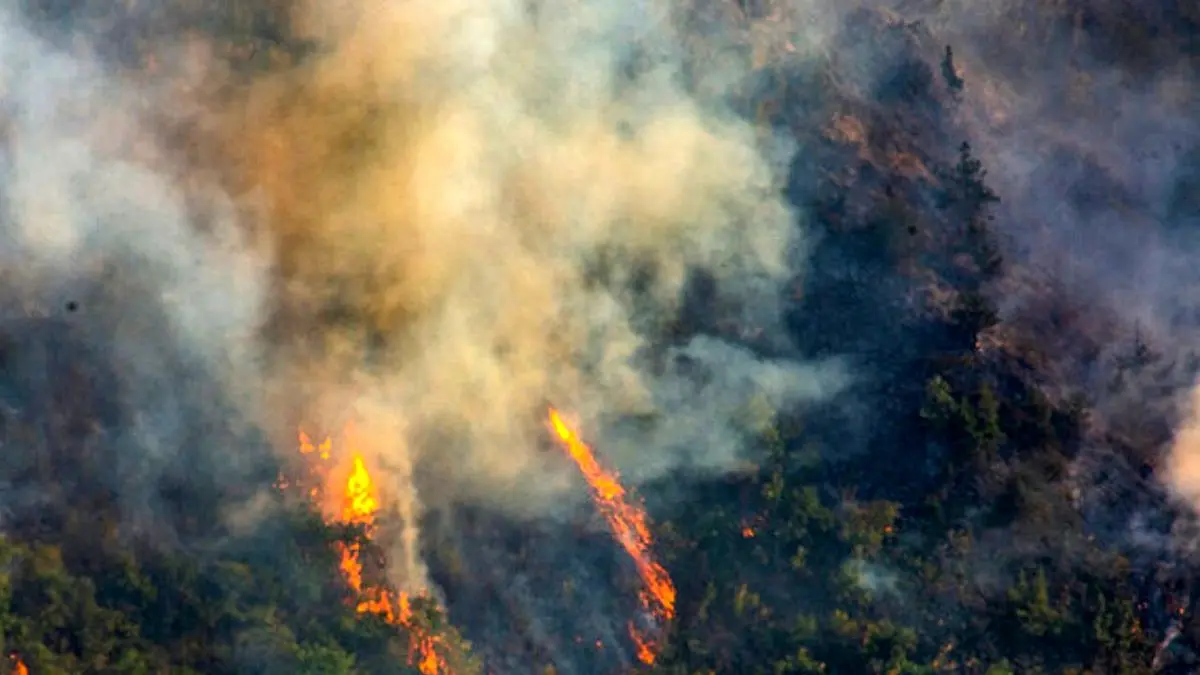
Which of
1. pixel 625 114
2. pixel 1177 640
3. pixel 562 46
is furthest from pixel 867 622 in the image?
pixel 562 46

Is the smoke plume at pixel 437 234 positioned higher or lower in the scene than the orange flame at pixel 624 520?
higher

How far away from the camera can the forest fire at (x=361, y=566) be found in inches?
731

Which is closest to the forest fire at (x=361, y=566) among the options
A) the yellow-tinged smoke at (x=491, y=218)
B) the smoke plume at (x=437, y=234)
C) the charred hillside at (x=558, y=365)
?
the charred hillside at (x=558, y=365)

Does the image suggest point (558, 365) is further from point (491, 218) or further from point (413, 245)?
point (413, 245)

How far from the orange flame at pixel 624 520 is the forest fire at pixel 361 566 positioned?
11.3ft

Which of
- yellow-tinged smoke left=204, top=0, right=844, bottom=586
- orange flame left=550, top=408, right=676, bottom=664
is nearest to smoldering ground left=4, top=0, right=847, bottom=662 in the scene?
yellow-tinged smoke left=204, top=0, right=844, bottom=586

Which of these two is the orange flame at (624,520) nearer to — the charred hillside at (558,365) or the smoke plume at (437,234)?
the charred hillside at (558,365)

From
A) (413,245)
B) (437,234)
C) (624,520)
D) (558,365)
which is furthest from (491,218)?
(624,520)

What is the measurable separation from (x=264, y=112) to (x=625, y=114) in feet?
20.2

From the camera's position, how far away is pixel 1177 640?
18.1 meters

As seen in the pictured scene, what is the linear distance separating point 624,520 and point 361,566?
465cm

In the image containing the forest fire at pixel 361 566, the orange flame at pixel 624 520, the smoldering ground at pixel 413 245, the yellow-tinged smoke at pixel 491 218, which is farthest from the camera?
the orange flame at pixel 624 520

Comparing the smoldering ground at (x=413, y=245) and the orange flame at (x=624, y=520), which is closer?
the smoldering ground at (x=413, y=245)

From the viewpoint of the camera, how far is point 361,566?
18766mm
